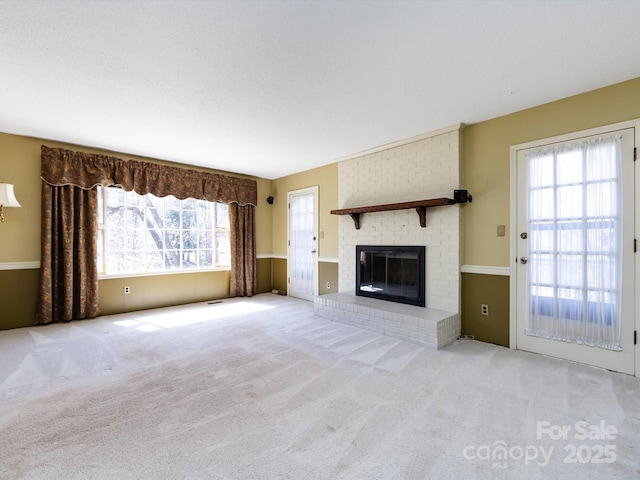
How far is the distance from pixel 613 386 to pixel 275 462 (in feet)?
8.56

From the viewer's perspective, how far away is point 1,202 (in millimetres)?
3533

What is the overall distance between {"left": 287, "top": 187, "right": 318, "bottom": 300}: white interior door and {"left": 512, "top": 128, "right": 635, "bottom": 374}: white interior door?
3178 mm

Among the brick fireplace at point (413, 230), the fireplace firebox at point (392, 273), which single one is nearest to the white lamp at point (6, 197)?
the brick fireplace at point (413, 230)

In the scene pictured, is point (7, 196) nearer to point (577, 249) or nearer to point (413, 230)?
point (413, 230)

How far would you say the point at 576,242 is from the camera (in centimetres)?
276

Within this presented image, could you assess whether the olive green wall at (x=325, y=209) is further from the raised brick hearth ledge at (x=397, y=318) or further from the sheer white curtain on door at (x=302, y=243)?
the raised brick hearth ledge at (x=397, y=318)

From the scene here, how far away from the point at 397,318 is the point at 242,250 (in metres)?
3.43

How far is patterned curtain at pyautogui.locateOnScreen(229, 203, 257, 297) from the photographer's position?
18.8 ft

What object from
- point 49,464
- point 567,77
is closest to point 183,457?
point 49,464

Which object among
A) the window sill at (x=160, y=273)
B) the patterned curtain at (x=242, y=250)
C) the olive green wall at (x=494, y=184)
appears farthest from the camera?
the patterned curtain at (x=242, y=250)

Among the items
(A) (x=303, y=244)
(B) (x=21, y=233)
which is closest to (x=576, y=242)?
(A) (x=303, y=244)

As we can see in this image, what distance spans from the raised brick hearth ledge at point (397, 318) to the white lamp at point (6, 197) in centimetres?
404

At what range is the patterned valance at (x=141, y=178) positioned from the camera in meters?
4.04

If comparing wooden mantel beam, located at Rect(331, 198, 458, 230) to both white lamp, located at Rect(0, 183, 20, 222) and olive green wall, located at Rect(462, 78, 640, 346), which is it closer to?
olive green wall, located at Rect(462, 78, 640, 346)
